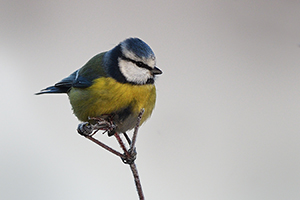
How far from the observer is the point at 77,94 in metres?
0.62

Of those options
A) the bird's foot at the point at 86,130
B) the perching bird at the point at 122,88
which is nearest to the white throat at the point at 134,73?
the perching bird at the point at 122,88

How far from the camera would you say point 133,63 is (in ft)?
1.77

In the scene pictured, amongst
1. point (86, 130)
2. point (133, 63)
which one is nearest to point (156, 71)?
point (133, 63)

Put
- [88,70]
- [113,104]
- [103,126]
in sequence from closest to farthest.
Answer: [103,126], [113,104], [88,70]

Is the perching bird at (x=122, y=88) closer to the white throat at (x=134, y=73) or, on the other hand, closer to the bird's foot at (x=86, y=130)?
the white throat at (x=134, y=73)

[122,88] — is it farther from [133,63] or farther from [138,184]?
[138,184]

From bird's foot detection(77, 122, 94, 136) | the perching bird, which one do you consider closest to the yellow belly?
the perching bird

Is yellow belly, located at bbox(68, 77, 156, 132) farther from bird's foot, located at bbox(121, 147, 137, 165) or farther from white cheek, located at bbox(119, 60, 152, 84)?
bird's foot, located at bbox(121, 147, 137, 165)

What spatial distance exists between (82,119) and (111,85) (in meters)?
0.09

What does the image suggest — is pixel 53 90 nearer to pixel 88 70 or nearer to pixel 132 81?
pixel 88 70

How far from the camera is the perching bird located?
0.53m

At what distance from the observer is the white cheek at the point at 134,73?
54 cm

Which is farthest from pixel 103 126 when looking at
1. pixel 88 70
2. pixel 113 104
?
pixel 88 70

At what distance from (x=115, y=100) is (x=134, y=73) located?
58 millimetres
